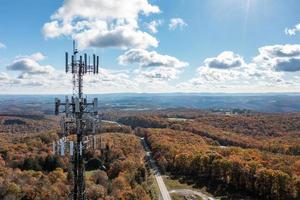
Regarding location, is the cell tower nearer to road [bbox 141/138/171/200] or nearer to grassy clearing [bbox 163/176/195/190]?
road [bbox 141/138/171/200]

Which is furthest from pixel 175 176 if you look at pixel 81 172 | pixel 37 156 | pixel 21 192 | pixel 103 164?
pixel 81 172

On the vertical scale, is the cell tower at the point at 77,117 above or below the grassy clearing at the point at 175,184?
above

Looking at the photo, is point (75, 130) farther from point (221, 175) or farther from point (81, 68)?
point (221, 175)

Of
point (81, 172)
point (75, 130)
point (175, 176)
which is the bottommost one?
point (175, 176)

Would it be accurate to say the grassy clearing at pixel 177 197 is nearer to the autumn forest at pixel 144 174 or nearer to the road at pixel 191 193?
the road at pixel 191 193

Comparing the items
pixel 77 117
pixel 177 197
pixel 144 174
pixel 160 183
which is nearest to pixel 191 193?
pixel 177 197

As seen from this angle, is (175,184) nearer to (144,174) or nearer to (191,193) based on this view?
(144,174)

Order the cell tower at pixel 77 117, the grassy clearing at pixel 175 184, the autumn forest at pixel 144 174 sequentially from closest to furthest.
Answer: the cell tower at pixel 77 117 → the autumn forest at pixel 144 174 → the grassy clearing at pixel 175 184

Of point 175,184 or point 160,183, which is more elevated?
point 160,183

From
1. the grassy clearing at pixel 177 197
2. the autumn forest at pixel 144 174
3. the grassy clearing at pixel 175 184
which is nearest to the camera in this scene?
the autumn forest at pixel 144 174

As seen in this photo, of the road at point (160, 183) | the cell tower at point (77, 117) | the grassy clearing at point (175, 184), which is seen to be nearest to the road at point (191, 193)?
the road at point (160, 183)

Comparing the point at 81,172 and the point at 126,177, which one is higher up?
the point at 81,172
